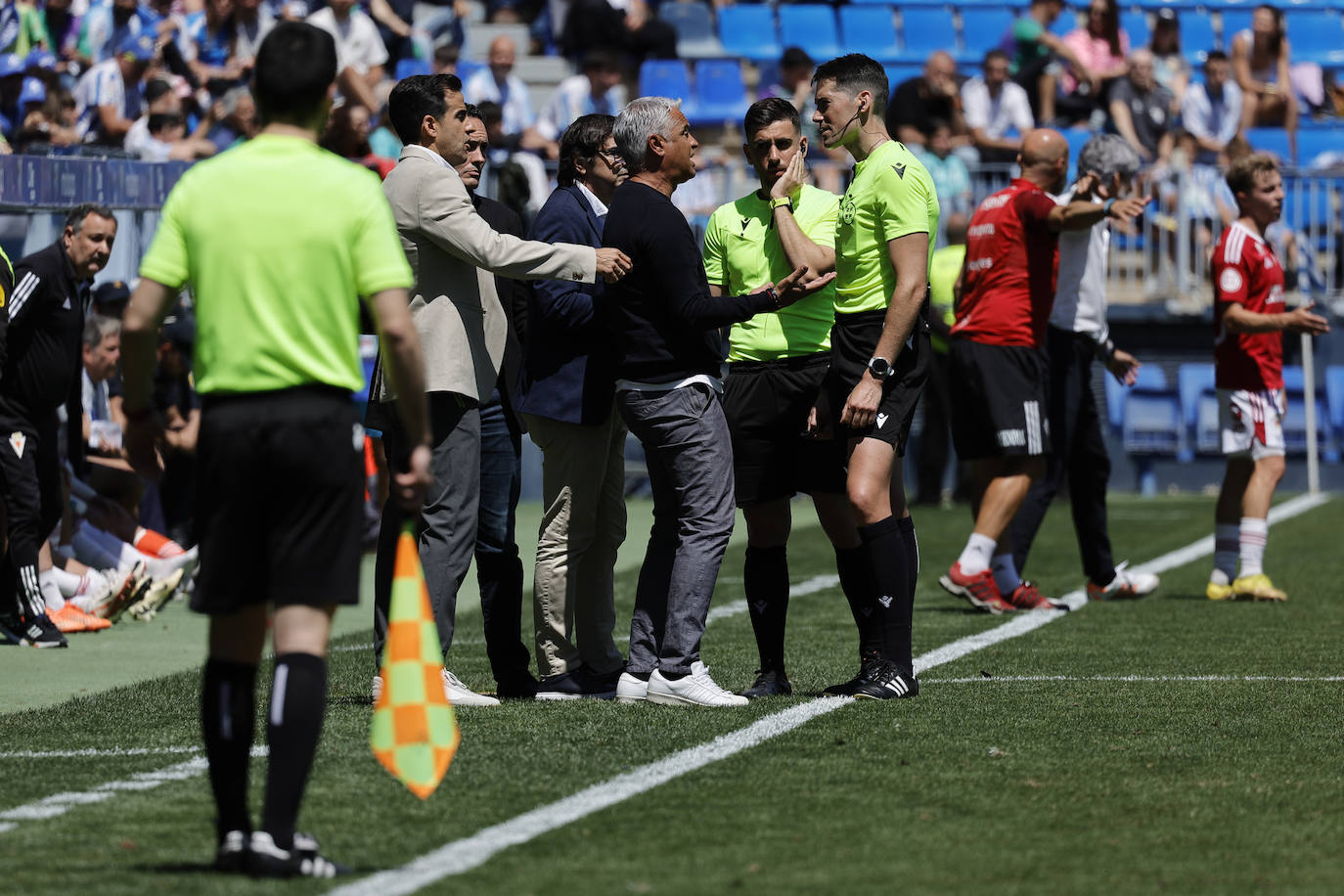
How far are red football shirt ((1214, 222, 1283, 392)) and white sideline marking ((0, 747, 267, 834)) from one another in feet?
19.5

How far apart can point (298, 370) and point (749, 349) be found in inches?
123

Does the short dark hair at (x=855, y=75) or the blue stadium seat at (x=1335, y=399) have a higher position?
the short dark hair at (x=855, y=75)

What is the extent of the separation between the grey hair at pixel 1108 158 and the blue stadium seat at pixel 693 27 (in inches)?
513

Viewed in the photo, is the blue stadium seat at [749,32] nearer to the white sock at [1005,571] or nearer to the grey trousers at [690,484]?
the white sock at [1005,571]

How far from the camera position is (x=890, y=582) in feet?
23.4

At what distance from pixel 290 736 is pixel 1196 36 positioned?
20661mm

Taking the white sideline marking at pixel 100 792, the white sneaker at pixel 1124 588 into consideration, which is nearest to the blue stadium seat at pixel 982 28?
the white sneaker at pixel 1124 588

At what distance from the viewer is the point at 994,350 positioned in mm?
10039

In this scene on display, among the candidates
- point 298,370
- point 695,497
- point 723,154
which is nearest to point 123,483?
point 695,497

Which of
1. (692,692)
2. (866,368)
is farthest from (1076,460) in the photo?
(692,692)

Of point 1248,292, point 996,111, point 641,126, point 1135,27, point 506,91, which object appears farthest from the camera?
point 1135,27

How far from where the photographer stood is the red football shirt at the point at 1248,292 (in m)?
10.4

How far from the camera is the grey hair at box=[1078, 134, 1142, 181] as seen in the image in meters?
10.1

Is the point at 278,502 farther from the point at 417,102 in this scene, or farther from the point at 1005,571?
the point at 1005,571
